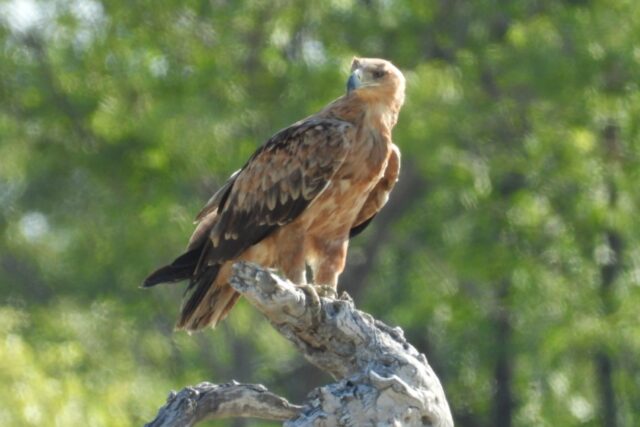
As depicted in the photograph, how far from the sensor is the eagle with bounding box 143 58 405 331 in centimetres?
840

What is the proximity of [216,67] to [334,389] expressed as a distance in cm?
1252

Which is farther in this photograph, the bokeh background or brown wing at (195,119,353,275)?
the bokeh background

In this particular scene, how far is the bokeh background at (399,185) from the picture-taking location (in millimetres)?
17125

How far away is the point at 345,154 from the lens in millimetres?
8406

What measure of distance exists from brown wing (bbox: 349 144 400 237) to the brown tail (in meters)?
0.74

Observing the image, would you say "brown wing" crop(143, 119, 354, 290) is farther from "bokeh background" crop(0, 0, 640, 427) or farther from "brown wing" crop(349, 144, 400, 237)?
"bokeh background" crop(0, 0, 640, 427)

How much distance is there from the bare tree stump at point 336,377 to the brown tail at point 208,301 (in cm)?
158

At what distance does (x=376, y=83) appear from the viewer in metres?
8.53

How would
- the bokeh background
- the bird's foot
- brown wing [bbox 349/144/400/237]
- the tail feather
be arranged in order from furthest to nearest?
1. the bokeh background
2. brown wing [bbox 349/144/400/237]
3. the tail feather
4. the bird's foot

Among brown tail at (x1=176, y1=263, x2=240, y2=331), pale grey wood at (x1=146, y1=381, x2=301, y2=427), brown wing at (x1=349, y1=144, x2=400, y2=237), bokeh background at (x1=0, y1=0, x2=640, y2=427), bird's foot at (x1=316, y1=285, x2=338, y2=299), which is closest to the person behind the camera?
pale grey wood at (x1=146, y1=381, x2=301, y2=427)

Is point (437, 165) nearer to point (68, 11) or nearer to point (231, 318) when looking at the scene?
point (231, 318)

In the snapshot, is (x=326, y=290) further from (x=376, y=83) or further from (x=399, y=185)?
(x=399, y=185)

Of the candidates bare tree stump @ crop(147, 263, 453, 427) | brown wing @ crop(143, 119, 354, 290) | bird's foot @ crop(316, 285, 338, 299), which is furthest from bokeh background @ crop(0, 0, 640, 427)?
bare tree stump @ crop(147, 263, 453, 427)

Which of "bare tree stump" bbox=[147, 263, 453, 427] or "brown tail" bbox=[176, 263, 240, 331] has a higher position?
"bare tree stump" bbox=[147, 263, 453, 427]
